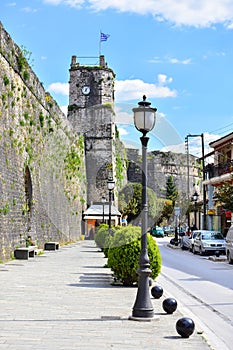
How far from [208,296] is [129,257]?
2.10m

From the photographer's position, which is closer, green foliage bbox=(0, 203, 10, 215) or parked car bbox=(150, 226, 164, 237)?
green foliage bbox=(0, 203, 10, 215)

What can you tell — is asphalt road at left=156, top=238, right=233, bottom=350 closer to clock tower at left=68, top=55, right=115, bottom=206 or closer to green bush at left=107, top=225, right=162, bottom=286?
green bush at left=107, top=225, right=162, bottom=286

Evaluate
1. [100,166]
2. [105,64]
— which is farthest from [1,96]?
[105,64]

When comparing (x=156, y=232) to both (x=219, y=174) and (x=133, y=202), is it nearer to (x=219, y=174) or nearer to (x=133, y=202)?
(x=133, y=202)

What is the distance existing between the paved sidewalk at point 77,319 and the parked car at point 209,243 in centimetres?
1812

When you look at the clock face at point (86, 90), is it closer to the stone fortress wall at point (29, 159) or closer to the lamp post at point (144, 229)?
the stone fortress wall at point (29, 159)

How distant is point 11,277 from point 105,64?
148 ft

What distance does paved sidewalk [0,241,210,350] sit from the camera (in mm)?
7137

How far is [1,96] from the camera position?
70.5ft

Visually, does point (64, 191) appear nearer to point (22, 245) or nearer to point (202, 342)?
point (22, 245)

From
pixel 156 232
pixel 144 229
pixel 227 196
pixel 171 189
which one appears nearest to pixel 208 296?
pixel 144 229

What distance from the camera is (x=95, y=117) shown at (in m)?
57.0

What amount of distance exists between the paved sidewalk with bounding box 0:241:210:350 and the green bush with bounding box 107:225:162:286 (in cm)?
37

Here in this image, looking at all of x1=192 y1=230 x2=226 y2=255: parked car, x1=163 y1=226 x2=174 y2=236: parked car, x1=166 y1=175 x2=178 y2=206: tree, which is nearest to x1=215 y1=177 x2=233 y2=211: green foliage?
x1=192 y1=230 x2=226 y2=255: parked car
